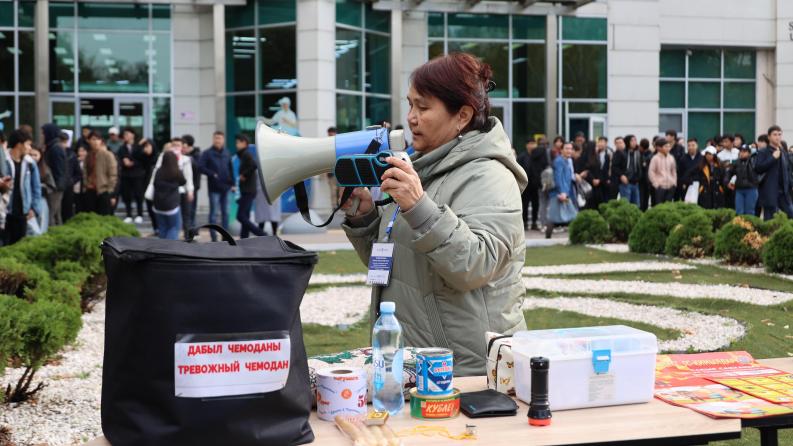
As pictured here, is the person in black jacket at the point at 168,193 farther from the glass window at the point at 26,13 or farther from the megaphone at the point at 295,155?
the megaphone at the point at 295,155

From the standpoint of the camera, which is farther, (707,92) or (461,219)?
(707,92)

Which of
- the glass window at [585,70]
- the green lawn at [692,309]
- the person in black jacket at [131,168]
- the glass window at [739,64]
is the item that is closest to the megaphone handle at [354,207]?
the green lawn at [692,309]

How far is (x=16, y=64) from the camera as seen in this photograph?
24.4m

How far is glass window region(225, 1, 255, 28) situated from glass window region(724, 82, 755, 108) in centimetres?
1687

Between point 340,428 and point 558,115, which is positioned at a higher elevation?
point 558,115

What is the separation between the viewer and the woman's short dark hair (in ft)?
11.0

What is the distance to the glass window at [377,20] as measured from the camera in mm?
25797

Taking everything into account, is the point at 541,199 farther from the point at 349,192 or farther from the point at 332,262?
the point at 349,192

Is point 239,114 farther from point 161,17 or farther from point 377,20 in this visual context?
point 377,20

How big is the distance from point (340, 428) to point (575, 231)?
15.7 metres

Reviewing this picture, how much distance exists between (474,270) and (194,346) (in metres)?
1.04

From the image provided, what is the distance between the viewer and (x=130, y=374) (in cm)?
243

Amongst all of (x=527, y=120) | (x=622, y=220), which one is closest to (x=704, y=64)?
(x=527, y=120)

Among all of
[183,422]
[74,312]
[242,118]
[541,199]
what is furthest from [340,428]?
[242,118]
